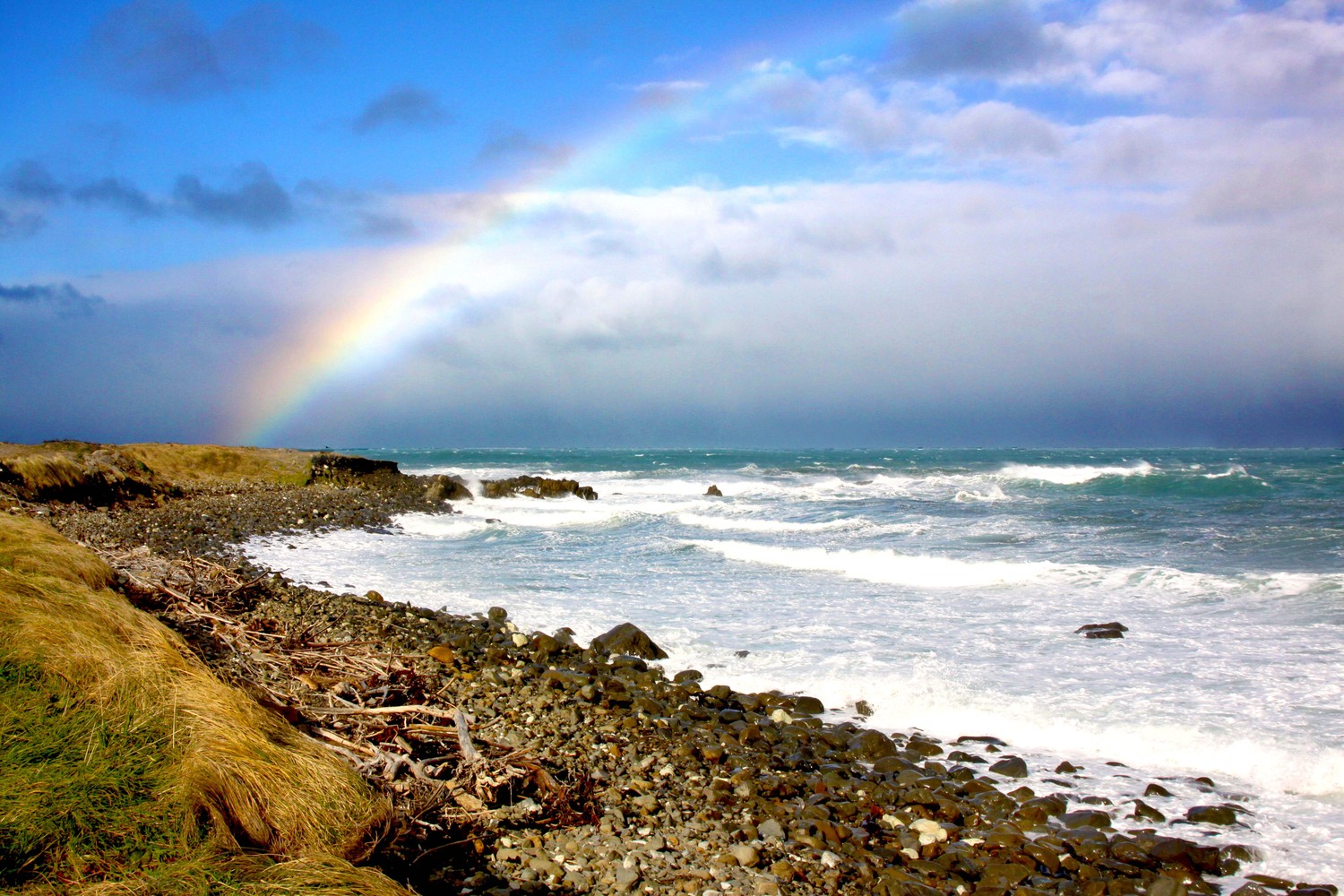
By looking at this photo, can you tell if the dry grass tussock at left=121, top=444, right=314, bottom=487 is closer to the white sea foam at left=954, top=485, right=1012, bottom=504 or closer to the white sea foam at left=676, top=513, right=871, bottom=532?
the white sea foam at left=676, top=513, right=871, bottom=532

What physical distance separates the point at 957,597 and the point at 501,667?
689 cm

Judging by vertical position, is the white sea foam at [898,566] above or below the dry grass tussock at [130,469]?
below

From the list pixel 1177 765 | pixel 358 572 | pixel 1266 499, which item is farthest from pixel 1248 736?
pixel 1266 499

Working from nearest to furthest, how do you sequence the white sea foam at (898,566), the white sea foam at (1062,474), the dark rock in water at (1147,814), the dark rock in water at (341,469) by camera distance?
the dark rock in water at (1147,814) < the white sea foam at (898,566) < the dark rock in water at (341,469) < the white sea foam at (1062,474)

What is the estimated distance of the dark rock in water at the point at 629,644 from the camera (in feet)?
27.3

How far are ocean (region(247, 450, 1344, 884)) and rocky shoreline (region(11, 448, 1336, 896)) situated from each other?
39 centimetres

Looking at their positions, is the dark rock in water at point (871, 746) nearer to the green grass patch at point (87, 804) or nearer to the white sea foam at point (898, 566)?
the green grass patch at point (87, 804)

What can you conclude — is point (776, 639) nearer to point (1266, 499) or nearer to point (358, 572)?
point (358, 572)

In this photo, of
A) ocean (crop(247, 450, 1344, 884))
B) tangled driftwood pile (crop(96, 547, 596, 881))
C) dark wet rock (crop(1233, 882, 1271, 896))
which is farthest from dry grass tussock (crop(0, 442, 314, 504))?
dark wet rock (crop(1233, 882, 1271, 896))

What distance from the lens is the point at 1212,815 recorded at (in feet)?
15.9

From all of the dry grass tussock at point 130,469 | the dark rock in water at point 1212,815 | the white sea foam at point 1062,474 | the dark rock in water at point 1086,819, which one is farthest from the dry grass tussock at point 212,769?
the white sea foam at point 1062,474

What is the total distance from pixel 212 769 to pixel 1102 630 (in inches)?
353

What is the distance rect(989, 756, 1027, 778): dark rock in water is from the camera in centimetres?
550

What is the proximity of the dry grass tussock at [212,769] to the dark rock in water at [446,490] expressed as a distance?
2359 centimetres
